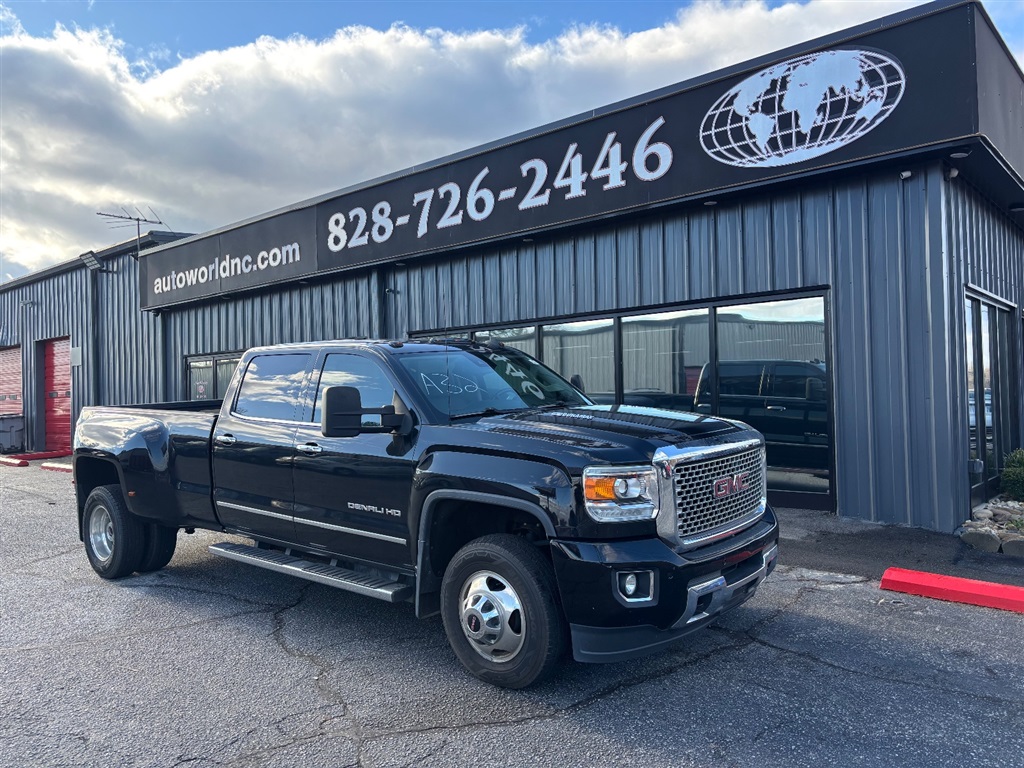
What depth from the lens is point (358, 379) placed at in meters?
5.15

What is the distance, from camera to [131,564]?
656 centimetres

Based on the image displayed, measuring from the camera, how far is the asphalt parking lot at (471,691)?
3.45m

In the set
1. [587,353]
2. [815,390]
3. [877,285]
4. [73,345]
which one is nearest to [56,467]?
[73,345]

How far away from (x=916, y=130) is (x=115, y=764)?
786cm

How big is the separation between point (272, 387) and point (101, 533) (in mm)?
2507

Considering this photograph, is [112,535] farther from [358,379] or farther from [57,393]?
[57,393]

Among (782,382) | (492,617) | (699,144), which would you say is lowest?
(492,617)

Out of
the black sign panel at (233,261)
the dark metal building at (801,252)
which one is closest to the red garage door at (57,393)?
the black sign panel at (233,261)

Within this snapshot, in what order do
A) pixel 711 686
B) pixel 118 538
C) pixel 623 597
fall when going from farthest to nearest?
pixel 118 538 < pixel 711 686 < pixel 623 597

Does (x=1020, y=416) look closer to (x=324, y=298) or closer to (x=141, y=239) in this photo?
(x=324, y=298)

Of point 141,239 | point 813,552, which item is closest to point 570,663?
point 813,552

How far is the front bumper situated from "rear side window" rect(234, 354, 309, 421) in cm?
257

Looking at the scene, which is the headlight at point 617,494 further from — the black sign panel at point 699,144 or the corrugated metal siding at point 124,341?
the corrugated metal siding at point 124,341

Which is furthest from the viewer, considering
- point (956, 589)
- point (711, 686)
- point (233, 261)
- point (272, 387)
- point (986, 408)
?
point (233, 261)
